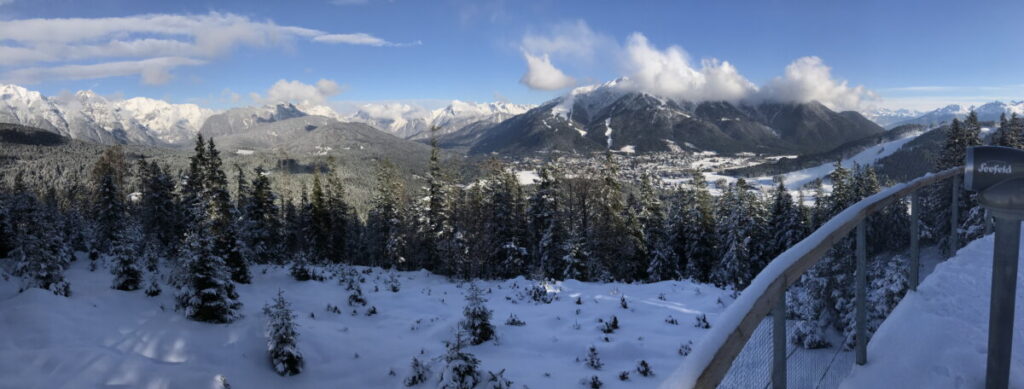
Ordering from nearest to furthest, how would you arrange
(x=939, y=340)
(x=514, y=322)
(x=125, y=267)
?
1. (x=939, y=340)
2. (x=514, y=322)
3. (x=125, y=267)

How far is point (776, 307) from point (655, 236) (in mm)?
34279

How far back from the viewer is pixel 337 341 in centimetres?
1114

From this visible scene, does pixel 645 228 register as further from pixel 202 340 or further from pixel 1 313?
pixel 1 313

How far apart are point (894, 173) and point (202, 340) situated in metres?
255

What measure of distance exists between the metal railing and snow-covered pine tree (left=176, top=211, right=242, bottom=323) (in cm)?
1363

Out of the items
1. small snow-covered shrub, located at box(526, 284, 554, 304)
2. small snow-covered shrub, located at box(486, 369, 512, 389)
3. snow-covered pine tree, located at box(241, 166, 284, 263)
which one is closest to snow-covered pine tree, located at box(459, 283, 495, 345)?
small snow-covered shrub, located at box(486, 369, 512, 389)

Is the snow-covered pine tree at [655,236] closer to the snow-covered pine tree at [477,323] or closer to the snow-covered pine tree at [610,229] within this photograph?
the snow-covered pine tree at [610,229]

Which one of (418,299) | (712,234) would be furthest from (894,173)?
(418,299)

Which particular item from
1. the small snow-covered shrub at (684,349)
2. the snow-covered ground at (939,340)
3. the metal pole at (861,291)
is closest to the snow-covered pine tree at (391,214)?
the small snow-covered shrub at (684,349)

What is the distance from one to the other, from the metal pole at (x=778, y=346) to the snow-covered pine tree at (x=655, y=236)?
31726 mm

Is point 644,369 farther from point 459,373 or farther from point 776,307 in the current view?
point 776,307

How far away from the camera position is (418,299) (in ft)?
52.9

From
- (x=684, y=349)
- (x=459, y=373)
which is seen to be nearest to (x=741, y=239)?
(x=684, y=349)

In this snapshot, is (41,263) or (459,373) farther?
(41,263)
